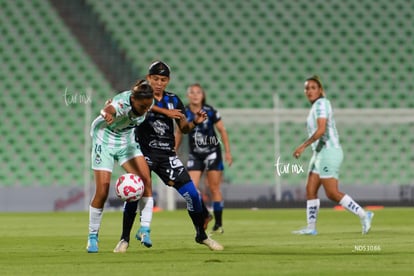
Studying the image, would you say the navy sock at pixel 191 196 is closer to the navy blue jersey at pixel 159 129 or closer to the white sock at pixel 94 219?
the navy blue jersey at pixel 159 129

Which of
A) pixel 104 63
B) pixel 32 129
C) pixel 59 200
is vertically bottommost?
pixel 59 200

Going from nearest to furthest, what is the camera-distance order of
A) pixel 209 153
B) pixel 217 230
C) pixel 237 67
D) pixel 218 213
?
pixel 217 230 < pixel 218 213 < pixel 209 153 < pixel 237 67

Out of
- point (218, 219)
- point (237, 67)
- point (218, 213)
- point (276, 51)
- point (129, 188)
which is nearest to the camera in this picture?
point (129, 188)

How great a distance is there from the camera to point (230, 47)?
2484cm

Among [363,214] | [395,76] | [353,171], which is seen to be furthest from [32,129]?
[363,214]

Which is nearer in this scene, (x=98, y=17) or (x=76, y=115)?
(x=76, y=115)

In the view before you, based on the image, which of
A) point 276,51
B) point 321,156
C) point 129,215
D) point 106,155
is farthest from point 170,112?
point 276,51

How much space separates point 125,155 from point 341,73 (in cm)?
1619

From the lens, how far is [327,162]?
39.5 feet

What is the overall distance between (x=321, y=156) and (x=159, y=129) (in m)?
3.31

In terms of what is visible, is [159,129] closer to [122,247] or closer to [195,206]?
[195,206]

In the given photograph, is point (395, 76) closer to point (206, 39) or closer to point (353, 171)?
point (353, 171)

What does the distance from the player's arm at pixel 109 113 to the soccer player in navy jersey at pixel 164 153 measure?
670 mm

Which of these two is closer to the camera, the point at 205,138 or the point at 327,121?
the point at 327,121
